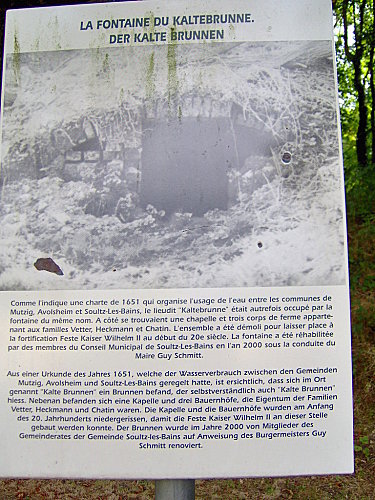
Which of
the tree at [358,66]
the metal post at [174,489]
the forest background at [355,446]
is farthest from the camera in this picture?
the tree at [358,66]

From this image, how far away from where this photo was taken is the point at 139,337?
2.14 metres

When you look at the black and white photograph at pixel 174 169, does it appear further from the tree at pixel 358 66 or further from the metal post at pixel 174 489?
the tree at pixel 358 66

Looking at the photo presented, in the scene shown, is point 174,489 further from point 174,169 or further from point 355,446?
point 355,446

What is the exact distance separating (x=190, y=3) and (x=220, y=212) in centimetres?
106

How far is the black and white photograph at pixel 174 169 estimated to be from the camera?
2207 mm

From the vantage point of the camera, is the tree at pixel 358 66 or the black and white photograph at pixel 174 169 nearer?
the black and white photograph at pixel 174 169

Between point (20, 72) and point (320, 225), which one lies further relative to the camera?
point (20, 72)

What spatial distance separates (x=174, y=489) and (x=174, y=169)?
4.80 feet

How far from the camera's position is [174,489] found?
2.19 m

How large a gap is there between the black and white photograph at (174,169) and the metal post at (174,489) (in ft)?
2.92

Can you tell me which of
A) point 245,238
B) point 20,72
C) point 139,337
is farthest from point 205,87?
point 139,337

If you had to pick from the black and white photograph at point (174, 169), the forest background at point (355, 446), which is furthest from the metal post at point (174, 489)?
the forest background at point (355, 446)

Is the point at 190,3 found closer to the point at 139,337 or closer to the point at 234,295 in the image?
the point at 234,295

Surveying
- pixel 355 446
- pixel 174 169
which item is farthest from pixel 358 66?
pixel 174 169
